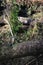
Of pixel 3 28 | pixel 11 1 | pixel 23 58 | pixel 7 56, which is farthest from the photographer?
pixel 11 1

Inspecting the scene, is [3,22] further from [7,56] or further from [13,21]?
[7,56]

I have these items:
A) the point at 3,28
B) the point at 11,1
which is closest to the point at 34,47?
the point at 3,28

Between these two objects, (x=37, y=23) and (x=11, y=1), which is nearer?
(x=37, y=23)

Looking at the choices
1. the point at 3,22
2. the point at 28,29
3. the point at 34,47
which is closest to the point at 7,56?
the point at 34,47

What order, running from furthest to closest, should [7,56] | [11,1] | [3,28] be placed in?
[11,1]
[3,28]
[7,56]

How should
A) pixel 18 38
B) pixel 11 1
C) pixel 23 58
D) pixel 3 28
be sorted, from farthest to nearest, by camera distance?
pixel 11 1, pixel 3 28, pixel 18 38, pixel 23 58

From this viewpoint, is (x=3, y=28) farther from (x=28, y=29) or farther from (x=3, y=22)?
(x=28, y=29)

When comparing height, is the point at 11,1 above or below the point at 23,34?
above

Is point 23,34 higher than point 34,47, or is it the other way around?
point 34,47

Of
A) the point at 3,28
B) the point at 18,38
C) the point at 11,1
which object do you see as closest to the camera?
the point at 18,38
